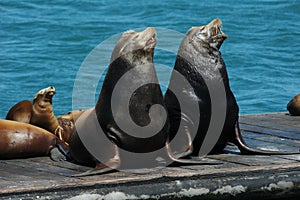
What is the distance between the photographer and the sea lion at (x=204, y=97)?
643 cm

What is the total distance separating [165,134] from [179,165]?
250 mm

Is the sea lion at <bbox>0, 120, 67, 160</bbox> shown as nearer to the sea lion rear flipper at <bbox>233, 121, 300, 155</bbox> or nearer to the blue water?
the sea lion rear flipper at <bbox>233, 121, 300, 155</bbox>

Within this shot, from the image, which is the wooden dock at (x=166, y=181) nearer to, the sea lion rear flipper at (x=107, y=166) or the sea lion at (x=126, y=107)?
the sea lion rear flipper at (x=107, y=166)

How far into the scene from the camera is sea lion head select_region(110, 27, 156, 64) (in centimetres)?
605

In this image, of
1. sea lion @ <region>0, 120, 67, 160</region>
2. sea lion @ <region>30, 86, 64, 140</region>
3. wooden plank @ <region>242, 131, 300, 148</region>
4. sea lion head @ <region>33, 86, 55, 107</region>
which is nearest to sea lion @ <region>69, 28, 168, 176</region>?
sea lion @ <region>0, 120, 67, 160</region>

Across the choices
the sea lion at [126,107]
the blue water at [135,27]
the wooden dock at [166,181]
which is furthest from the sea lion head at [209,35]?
the blue water at [135,27]

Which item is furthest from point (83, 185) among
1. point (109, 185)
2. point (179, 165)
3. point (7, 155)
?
point (7, 155)

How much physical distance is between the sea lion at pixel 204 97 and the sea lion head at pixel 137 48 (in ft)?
1.75

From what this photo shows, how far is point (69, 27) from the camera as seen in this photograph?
19.8 metres

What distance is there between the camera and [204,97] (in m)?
6.46

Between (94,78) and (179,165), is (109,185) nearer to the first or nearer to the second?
(179,165)

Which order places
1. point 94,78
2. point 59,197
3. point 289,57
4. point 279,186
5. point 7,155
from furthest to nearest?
point 289,57, point 94,78, point 7,155, point 279,186, point 59,197

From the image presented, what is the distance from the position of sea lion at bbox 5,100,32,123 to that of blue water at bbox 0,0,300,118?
5507 millimetres

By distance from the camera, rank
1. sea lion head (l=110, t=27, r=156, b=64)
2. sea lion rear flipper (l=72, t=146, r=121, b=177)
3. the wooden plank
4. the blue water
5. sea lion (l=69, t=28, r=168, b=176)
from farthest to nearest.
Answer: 1. the blue water
2. the wooden plank
3. sea lion head (l=110, t=27, r=156, b=64)
4. sea lion (l=69, t=28, r=168, b=176)
5. sea lion rear flipper (l=72, t=146, r=121, b=177)
